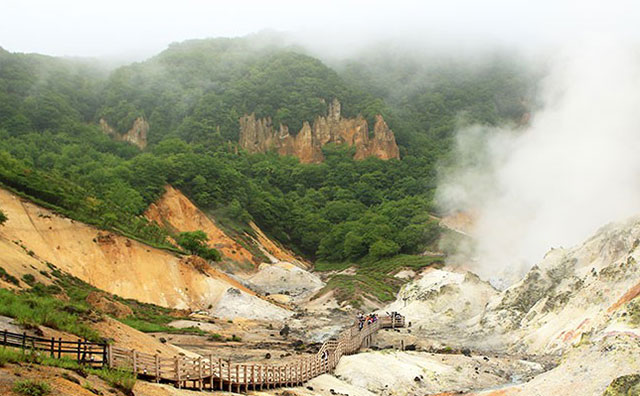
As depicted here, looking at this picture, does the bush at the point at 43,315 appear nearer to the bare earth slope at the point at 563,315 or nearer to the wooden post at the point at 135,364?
the wooden post at the point at 135,364

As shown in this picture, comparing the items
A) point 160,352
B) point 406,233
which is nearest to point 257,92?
point 406,233

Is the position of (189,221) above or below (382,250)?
above

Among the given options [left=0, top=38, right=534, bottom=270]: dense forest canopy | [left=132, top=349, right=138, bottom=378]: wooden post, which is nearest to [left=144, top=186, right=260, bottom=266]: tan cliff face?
[left=0, top=38, right=534, bottom=270]: dense forest canopy

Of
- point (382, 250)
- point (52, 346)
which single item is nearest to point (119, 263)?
point (52, 346)

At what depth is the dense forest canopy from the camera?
8956cm

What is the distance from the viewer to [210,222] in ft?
292

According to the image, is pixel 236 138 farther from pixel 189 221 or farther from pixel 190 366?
pixel 190 366

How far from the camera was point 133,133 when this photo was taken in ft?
447

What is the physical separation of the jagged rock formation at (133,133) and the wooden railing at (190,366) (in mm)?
114784

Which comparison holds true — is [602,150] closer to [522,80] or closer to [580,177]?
[580,177]

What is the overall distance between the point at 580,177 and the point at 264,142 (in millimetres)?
92364

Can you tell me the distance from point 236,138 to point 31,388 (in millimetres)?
128178

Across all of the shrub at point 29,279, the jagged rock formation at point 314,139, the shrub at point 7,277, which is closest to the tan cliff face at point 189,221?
the shrub at point 29,279

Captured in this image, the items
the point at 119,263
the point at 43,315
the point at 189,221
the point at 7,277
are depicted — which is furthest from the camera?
the point at 189,221
